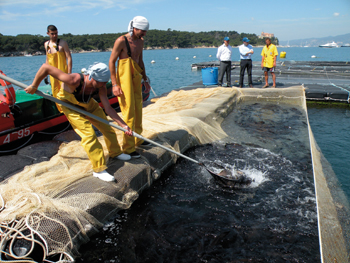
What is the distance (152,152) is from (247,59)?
7.22 metres

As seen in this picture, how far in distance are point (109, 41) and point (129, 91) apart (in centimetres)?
11046

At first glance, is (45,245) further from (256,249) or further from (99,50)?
(99,50)

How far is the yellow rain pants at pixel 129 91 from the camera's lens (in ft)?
12.3

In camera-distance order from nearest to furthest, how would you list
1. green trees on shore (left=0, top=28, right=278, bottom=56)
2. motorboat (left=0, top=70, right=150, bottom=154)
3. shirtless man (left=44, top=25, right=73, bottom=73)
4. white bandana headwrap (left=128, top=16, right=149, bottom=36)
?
white bandana headwrap (left=128, top=16, right=149, bottom=36) < motorboat (left=0, top=70, right=150, bottom=154) < shirtless man (left=44, top=25, right=73, bottom=73) < green trees on shore (left=0, top=28, right=278, bottom=56)

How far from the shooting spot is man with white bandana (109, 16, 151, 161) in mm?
3666

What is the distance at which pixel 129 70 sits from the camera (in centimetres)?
375

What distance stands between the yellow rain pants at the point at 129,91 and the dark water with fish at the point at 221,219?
822 millimetres

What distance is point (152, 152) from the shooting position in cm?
419

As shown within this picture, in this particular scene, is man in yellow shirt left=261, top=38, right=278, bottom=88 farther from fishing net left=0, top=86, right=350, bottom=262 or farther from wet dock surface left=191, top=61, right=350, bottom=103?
fishing net left=0, top=86, right=350, bottom=262

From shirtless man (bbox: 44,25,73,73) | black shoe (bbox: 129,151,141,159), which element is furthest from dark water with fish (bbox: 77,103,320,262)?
shirtless man (bbox: 44,25,73,73)

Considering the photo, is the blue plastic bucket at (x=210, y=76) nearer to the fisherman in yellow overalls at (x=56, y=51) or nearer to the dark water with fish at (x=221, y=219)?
the fisherman in yellow overalls at (x=56, y=51)

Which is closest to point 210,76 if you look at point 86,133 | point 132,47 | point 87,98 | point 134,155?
point 132,47

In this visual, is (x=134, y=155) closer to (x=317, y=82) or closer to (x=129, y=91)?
(x=129, y=91)

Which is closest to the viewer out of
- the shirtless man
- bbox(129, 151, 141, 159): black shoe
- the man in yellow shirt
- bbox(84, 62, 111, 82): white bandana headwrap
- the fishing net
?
the fishing net
